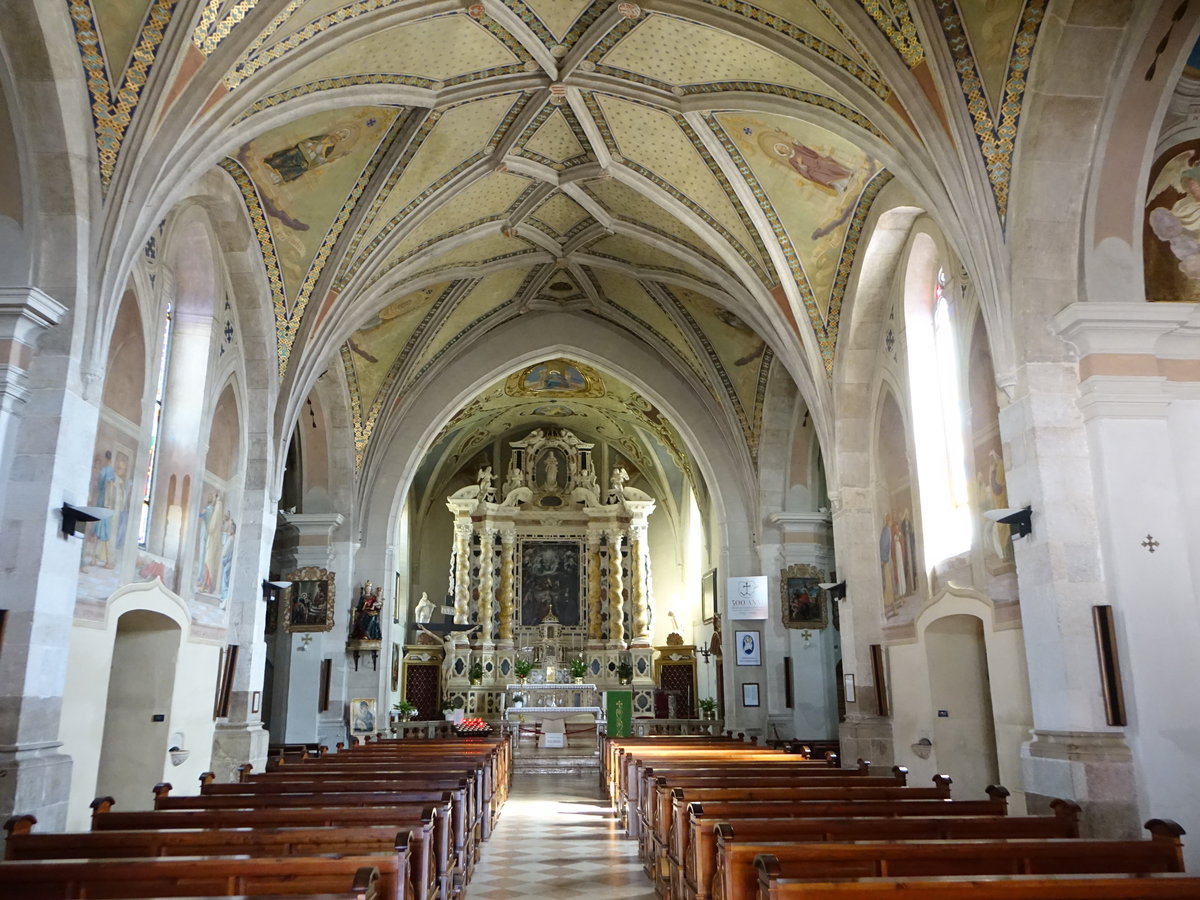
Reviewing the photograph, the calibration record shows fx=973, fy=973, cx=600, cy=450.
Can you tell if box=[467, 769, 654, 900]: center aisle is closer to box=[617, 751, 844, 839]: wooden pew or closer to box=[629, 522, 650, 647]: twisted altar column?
box=[617, 751, 844, 839]: wooden pew

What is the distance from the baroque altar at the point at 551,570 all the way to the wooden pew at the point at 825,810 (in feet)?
56.7

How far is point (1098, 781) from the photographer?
7238 millimetres

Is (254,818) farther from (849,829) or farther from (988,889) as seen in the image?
(988,889)

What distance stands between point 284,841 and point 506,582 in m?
19.9

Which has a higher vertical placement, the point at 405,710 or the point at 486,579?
the point at 486,579

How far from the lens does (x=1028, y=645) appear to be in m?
8.06

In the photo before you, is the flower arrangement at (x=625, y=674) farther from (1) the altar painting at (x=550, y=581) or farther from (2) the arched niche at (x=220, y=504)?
(2) the arched niche at (x=220, y=504)

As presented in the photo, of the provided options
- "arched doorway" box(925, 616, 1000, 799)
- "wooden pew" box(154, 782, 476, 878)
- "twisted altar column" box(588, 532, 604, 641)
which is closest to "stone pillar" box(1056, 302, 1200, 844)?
"arched doorway" box(925, 616, 1000, 799)

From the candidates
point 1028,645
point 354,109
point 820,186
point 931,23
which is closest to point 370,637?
point 354,109

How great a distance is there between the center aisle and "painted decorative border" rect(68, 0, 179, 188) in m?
6.97

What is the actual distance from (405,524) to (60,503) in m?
17.8

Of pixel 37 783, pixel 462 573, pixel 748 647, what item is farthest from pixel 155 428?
pixel 462 573

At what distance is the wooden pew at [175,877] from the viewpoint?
4340 mm

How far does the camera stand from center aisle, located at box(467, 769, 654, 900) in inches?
317
